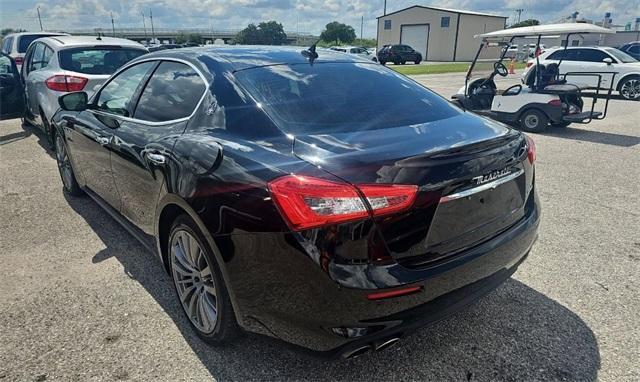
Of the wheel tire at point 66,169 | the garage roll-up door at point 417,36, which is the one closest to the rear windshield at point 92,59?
the wheel tire at point 66,169

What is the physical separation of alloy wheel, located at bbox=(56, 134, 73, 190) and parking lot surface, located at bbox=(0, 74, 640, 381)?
0.44 meters

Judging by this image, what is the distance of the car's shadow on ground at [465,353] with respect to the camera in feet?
7.38

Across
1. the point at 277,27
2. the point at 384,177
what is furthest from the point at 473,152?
the point at 277,27

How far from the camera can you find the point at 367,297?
5.84ft

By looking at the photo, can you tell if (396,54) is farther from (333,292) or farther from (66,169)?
(333,292)

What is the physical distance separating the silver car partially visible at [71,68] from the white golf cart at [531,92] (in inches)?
228

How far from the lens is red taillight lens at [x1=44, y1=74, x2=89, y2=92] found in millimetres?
6117

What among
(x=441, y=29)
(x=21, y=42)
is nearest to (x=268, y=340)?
(x=21, y=42)

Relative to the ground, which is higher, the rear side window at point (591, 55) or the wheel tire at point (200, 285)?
the rear side window at point (591, 55)

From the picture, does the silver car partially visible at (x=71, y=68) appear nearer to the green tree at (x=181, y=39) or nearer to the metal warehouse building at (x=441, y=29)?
the metal warehouse building at (x=441, y=29)

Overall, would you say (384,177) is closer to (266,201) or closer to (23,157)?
(266,201)

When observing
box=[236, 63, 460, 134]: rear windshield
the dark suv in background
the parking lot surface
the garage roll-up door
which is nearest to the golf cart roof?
the parking lot surface

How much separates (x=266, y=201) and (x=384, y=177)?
50 cm

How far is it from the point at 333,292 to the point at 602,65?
631 inches
